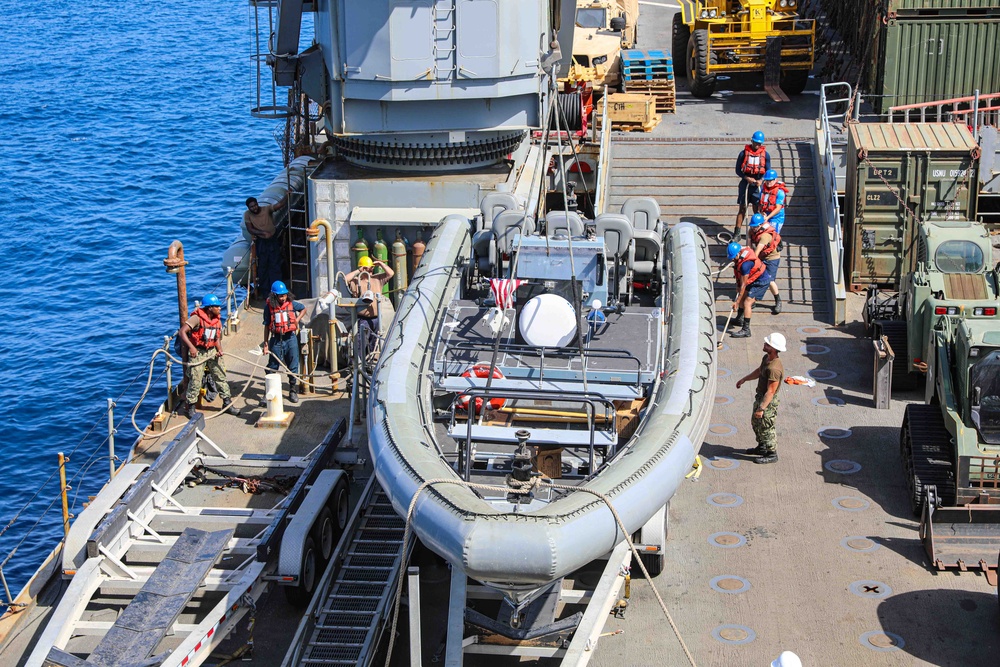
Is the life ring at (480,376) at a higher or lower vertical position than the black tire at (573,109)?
lower

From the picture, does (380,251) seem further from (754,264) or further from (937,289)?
(937,289)

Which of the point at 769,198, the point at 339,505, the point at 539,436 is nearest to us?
the point at 539,436

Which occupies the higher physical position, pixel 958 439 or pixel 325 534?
pixel 958 439

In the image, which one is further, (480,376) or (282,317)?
(282,317)

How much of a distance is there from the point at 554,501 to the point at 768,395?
14.8 ft

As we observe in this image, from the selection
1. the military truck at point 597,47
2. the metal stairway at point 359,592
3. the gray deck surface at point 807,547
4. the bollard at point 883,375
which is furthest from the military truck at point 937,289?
the military truck at point 597,47

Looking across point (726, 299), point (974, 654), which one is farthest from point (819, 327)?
point (974, 654)

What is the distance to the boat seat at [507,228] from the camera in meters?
13.8

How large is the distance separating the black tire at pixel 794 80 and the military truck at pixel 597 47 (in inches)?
137

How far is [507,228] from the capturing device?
1397 cm

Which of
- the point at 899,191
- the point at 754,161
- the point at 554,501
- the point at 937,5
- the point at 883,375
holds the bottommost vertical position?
the point at 883,375

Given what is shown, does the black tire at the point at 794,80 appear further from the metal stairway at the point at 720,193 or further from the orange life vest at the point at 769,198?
the orange life vest at the point at 769,198

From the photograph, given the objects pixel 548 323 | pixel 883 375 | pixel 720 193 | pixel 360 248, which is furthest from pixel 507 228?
pixel 720 193

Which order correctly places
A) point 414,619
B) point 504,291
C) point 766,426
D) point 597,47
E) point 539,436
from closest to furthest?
point 414,619 < point 539,436 < point 504,291 < point 766,426 < point 597,47
